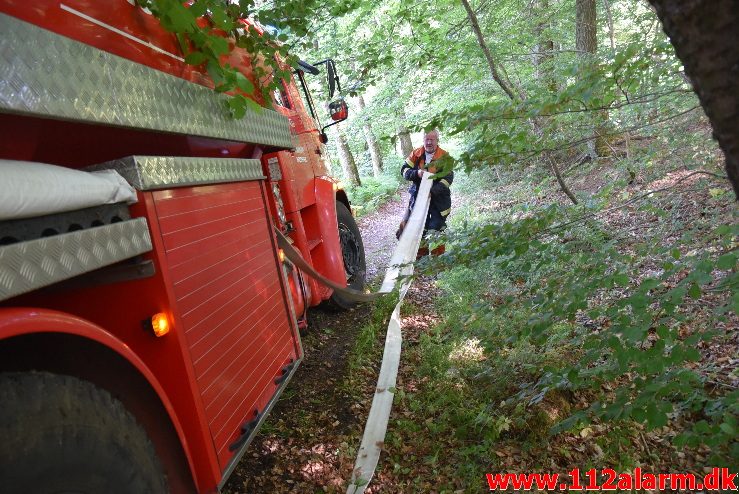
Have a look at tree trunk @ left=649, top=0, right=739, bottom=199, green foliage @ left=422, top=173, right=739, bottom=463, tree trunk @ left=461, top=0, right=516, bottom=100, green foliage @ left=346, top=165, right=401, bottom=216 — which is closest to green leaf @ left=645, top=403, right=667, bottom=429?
green foliage @ left=422, top=173, right=739, bottom=463

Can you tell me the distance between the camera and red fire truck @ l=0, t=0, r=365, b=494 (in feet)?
4.20

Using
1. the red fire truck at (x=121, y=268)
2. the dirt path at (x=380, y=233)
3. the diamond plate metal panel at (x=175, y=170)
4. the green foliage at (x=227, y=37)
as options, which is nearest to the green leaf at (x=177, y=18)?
the green foliage at (x=227, y=37)

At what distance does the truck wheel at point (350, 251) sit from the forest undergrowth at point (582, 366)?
1583 millimetres

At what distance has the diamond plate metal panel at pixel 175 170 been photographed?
5.93 feet

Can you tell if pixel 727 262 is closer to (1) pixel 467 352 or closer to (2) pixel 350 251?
(1) pixel 467 352

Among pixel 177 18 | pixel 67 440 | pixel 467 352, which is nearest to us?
pixel 67 440

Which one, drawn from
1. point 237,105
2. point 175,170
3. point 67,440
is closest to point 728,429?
point 67,440

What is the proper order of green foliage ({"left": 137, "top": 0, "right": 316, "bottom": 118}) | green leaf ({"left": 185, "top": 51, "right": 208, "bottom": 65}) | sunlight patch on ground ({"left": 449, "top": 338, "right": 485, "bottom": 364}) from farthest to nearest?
sunlight patch on ground ({"left": 449, "top": 338, "right": 485, "bottom": 364}) < green leaf ({"left": 185, "top": 51, "right": 208, "bottom": 65}) < green foliage ({"left": 137, "top": 0, "right": 316, "bottom": 118})

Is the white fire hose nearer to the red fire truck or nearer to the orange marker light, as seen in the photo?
the red fire truck

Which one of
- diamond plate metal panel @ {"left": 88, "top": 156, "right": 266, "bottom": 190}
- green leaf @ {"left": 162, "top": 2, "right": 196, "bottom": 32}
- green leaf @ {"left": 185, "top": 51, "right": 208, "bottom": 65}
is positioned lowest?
diamond plate metal panel @ {"left": 88, "top": 156, "right": 266, "bottom": 190}

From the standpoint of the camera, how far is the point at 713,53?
1.00 metres

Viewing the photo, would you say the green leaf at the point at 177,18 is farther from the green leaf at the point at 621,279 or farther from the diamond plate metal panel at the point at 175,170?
the green leaf at the point at 621,279

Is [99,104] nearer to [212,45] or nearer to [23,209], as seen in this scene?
[23,209]

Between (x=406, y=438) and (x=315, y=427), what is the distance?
72 cm
